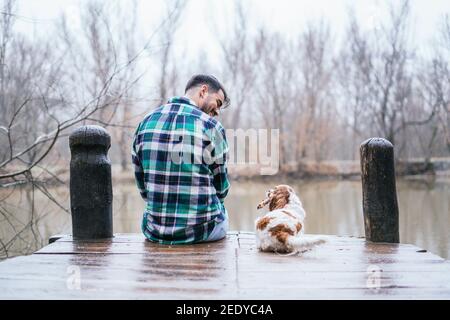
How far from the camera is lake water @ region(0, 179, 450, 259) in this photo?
6.26 m

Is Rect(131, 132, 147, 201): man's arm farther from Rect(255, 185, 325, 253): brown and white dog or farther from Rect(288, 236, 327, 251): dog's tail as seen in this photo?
Rect(288, 236, 327, 251): dog's tail

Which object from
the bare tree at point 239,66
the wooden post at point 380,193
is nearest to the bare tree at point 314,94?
the bare tree at point 239,66

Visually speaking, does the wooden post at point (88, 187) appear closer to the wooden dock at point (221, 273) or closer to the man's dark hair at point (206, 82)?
the wooden dock at point (221, 273)

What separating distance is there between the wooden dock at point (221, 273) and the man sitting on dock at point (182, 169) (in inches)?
4.7

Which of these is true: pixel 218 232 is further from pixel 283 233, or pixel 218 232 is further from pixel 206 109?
pixel 206 109

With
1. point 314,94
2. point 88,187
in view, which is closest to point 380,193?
point 88,187

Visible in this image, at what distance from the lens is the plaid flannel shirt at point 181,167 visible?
2.51m

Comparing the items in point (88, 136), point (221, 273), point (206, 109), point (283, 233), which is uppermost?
point (206, 109)

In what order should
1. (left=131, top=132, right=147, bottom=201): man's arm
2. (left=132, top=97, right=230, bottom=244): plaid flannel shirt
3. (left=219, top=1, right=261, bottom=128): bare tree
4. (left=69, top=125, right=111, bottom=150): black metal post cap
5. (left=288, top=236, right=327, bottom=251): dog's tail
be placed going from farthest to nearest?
(left=219, top=1, right=261, bottom=128): bare tree → (left=69, top=125, right=111, bottom=150): black metal post cap → (left=131, top=132, right=147, bottom=201): man's arm → (left=132, top=97, right=230, bottom=244): plaid flannel shirt → (left=288, top=236, right=327, bottom=251): dog's tail

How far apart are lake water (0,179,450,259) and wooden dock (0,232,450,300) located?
3.30m

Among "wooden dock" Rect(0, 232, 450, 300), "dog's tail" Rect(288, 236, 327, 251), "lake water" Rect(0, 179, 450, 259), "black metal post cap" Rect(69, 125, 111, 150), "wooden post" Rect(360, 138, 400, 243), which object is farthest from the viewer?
"lake water" Rect(0, 179, 450, 259)

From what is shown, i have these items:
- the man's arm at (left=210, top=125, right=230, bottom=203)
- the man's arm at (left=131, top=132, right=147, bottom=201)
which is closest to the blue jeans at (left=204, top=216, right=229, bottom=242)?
the man's arm at (left=210, top=125, right=230, bottom=203)

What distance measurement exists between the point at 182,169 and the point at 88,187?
792 millimetres

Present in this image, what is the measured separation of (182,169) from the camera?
2508 millimetres
